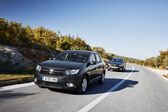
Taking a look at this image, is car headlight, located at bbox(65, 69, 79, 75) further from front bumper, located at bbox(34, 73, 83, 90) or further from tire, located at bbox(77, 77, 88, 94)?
tire, located at bbox(77, 77, 88, 94)

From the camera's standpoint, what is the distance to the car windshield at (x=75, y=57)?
1029 centimetres

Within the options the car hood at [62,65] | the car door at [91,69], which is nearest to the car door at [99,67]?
the car door at [91,69]

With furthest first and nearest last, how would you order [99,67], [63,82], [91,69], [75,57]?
1. [99,67]
2. [75,57]
3. [91,69]
4. [63,82]

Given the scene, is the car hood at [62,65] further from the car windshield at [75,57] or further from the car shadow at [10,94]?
the car shadow at [10,94]

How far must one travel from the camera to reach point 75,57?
10.5 m

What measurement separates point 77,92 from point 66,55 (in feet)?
6.35

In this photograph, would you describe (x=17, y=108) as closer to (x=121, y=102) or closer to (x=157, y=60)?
(x=121, y=102)

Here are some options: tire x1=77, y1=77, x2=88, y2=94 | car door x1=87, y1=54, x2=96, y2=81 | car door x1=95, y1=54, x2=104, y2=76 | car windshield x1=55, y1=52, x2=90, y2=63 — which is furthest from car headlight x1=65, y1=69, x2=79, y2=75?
car door x1=95, y1=54, x2=104, y2=76

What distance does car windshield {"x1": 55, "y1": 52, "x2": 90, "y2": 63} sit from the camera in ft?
33.8

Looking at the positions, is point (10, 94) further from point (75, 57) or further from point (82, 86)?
point (75, 57)

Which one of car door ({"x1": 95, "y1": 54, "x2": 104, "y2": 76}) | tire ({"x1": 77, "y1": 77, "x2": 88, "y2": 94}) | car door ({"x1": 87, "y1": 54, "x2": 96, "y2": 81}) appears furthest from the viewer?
car door ({"x1": 95, "y1": 54, "x2": 104, "y2": 76})

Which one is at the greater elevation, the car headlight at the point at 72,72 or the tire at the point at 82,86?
the car headlight at the point at 72,72

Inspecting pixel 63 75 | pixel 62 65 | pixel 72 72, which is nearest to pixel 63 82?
pixel 63 75

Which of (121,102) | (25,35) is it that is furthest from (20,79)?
(25,35)
